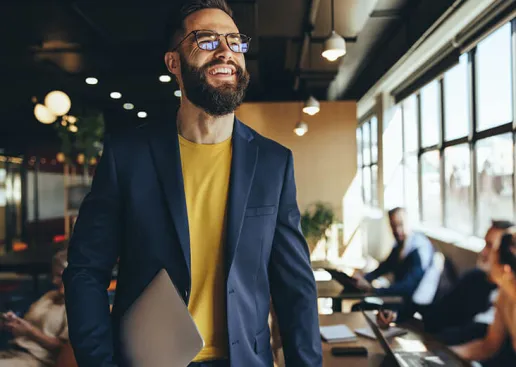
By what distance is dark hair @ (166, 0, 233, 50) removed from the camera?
4.11 ft

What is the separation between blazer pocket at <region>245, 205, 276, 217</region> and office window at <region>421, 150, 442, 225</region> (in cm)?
613

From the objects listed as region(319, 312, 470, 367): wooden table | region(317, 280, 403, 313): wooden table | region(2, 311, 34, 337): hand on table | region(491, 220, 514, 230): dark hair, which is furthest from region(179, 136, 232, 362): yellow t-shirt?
region(317, 280, 403, 313): wooden table

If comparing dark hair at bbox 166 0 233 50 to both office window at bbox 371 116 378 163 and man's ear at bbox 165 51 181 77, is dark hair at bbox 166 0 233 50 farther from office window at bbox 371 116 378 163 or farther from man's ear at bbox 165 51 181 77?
office window at bbox 371 116 378 163

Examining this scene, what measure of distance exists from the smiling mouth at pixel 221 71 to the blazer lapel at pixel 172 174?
183 millimetres

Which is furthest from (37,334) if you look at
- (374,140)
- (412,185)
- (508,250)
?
(374,140)

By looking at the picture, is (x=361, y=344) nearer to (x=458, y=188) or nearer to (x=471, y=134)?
(x=471, y=134)

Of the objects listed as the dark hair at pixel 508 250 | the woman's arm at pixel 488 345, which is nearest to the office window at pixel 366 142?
the dark hair at pixel 508 250

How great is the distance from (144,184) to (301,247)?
1.53ft

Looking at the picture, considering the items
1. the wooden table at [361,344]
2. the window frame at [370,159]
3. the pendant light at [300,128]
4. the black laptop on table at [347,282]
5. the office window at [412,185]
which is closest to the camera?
the wooden table at [361,344]

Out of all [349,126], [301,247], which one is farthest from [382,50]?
[301,247]

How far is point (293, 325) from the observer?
4.21 feet

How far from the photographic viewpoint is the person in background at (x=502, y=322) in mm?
2646

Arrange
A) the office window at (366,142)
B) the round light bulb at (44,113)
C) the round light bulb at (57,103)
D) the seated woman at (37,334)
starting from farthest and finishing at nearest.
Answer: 1. the office window at (366,142)
2. the round light bulb at (44,113)
3. the round light bulb at (57,103)
4. the seated woman at (37,334)

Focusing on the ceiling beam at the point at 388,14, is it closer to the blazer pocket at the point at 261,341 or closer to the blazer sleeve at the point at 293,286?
the blazer sleeve at the point at 293,286
